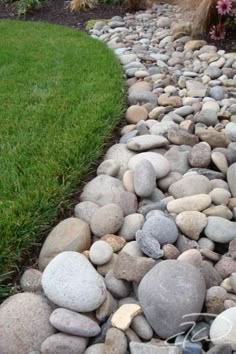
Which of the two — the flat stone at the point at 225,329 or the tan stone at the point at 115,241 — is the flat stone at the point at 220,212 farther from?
the flat stone at the point at 225,329

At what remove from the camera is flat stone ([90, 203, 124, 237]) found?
1.97m

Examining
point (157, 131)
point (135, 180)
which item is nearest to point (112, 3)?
point (157, 131)

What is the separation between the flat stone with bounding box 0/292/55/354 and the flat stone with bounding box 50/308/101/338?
0.05 metres

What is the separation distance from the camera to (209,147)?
2.45 meters

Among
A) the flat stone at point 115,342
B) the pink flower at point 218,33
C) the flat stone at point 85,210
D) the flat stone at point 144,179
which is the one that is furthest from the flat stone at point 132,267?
the pink flower at point 218,33

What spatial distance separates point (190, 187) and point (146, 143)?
0.48 meters

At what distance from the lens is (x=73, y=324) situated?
1.51 m

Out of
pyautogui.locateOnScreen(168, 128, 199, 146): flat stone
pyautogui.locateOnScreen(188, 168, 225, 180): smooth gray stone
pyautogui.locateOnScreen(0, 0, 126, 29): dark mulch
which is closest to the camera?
pyautogui.locateOnScreen(188, 168, 225, 180): smooth gray stone

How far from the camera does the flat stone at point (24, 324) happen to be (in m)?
1.54

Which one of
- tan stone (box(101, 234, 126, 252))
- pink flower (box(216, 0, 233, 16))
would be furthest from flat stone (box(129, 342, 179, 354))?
pink flower (box(216, 0, 233, 16))

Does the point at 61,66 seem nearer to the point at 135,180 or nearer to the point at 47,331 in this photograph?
the point at 135,180

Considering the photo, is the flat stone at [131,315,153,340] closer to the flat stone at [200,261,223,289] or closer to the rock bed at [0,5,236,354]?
the rock bed at [0,5,236,354]

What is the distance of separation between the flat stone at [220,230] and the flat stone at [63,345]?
704mm

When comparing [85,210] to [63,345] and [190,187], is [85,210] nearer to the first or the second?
[190,187]
